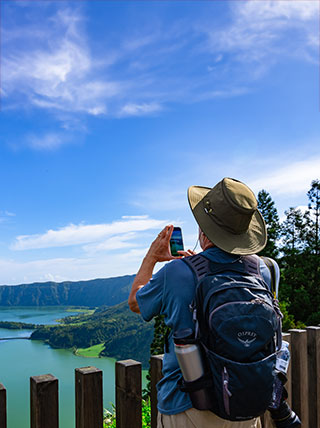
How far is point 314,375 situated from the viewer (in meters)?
2.66

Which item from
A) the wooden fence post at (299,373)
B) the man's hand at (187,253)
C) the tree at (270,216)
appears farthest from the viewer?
the tree at (270,216)

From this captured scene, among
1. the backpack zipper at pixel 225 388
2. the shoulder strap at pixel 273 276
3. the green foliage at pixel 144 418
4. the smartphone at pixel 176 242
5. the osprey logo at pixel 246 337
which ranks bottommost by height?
the green foliage at pixel 144 418

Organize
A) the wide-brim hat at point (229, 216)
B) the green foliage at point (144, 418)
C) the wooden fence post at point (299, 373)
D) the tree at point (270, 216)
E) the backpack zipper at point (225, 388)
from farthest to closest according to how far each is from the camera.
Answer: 1. the tree at point (270, 216)
2. the green foliage at point (144, 418)
3. the wooden fence post at point (299, 373)
4. the wide-brim hat at point (229, 216)
5. the backpack zipper at point (225, 388)

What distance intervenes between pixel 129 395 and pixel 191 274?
2.51 feet

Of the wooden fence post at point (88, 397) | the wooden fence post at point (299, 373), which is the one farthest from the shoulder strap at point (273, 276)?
the wooden fence post at point (299, 373)

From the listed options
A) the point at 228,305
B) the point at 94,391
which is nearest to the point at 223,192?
the point at 228,305

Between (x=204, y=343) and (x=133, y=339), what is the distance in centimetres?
3708

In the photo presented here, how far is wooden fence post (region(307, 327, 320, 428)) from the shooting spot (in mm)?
2643

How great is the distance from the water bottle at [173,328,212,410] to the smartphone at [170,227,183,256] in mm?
487

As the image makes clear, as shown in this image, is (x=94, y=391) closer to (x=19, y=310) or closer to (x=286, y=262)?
(x=286, y=262)

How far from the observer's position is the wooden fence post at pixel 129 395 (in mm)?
1776

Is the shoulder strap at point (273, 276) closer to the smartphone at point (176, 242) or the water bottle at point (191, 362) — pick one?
the smartphone at point (176, 242)

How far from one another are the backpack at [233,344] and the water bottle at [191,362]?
0.04 ft

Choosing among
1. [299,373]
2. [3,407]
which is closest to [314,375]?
[299,373]
